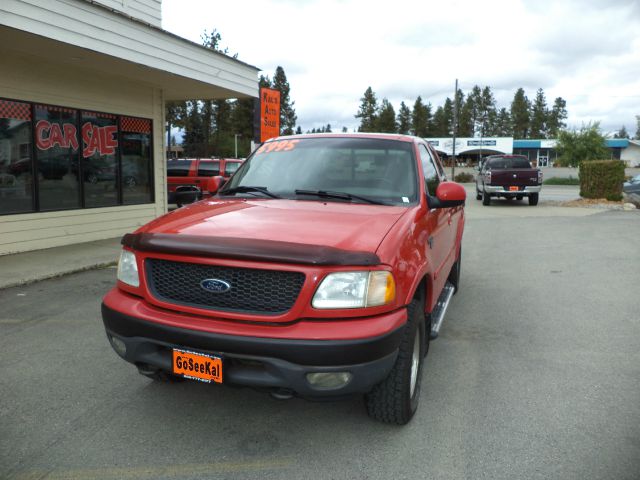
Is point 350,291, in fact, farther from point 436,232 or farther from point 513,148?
point 513,148

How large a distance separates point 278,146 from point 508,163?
17.5 meters

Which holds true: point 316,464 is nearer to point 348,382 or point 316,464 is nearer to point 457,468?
point 348,382

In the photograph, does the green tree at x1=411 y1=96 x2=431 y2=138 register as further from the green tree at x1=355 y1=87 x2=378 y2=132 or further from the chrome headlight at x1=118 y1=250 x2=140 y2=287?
the chrome headlight at x1=118 y1=250 x2=140 y2=287

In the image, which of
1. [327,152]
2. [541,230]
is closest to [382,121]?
[541,230]

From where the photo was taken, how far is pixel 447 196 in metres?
3.74

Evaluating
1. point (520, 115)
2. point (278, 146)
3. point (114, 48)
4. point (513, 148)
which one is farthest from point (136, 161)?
point (520, 115)

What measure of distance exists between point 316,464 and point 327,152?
7.55 feet

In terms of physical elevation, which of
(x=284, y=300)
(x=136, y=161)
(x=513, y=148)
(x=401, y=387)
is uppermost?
(x=513, y=148)

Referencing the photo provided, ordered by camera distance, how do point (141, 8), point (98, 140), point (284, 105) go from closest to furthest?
point (98, 140) < point (141, 8) < point (284, 105)

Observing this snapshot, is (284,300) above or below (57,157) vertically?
below

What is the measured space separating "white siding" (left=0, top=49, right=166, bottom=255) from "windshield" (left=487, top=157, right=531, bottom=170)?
43.2 ft

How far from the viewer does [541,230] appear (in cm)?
1259

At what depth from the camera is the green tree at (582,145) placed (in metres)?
29.5

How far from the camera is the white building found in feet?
25.0
